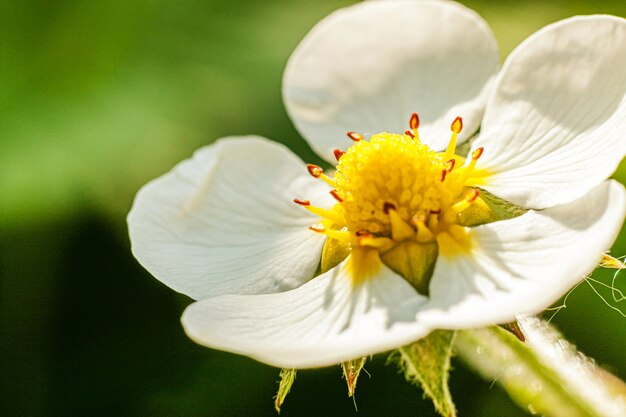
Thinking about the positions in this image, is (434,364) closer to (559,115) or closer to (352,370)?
(352,370)

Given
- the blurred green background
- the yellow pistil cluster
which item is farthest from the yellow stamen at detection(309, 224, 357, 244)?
the blurred green background

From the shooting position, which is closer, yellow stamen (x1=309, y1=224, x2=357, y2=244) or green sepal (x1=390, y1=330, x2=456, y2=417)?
green sepal (x1=390, y1=330, x2=456, y2=417)

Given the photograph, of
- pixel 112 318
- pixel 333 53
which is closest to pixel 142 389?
pixel 112 318

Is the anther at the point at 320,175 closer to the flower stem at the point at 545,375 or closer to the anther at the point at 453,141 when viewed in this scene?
the anther at the point at 453,141

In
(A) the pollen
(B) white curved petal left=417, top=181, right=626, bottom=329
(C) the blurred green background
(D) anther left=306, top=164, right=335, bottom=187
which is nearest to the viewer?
(B) white curved petal left=417, top=181, right=626, bottom=329

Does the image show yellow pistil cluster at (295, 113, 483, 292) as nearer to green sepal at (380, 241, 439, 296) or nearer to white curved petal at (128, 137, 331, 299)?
green sepal at (380, 241, 439, 296)

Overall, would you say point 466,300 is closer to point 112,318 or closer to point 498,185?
point 498,185

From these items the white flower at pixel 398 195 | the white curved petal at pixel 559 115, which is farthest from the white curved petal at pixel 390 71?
the white curved petal at pixel 559 115
